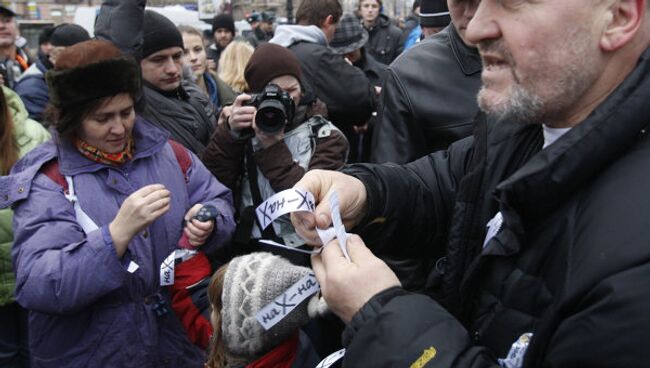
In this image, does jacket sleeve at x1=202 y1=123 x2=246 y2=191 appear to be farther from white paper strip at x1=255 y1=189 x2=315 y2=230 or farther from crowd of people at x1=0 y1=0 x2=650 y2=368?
white paper strip at x1=255 y1=189 x2=315 y2=230

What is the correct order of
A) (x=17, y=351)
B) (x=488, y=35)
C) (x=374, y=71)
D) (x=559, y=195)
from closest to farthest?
(x=559, y=195)
(x=488, y=35)
(x=17, y=351)
(x=374, y=71)

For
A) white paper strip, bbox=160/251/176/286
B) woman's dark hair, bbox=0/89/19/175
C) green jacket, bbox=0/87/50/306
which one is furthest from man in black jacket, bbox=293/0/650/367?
woman's dark hair, bbox=0/89/19/175

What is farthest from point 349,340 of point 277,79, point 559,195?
point 277,79

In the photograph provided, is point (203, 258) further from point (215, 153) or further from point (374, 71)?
point (374, 71)

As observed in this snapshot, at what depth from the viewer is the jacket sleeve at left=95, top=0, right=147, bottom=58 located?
10.7 ft

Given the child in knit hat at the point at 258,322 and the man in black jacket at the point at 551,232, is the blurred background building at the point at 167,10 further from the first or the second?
the man in black jacket at the point at 551,232

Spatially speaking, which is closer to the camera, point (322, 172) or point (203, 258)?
point (322, 172)

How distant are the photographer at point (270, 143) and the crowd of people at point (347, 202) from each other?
11 mm

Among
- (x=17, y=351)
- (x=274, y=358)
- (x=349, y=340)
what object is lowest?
(x=17, y=351)

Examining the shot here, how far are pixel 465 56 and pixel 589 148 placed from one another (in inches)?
64.2

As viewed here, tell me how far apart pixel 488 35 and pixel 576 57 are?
20 centimetres

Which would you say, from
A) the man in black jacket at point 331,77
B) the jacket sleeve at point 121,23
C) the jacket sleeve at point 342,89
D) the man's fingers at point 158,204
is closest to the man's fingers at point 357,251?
the man's fingers at point 158,204

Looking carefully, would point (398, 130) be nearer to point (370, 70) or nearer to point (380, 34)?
point (370, 70)

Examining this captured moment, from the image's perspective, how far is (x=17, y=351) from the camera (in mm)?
3162
